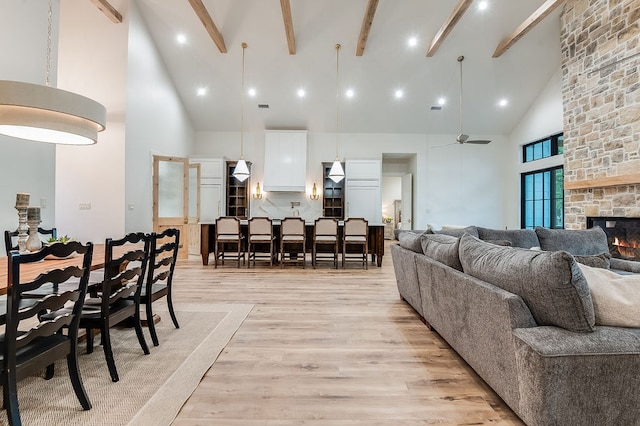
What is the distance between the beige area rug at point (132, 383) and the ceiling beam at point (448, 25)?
550 cm

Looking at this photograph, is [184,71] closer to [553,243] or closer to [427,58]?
[427,58]

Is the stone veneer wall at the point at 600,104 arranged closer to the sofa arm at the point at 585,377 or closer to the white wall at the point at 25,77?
the sofa arm at the point at 585,377

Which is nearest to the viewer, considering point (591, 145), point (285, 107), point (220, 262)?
point (591, 145)

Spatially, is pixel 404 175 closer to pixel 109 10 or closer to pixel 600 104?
pixel 600 104

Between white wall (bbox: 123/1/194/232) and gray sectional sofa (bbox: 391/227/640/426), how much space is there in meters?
5.57

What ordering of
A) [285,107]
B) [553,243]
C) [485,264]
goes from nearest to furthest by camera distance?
1. [485,264]
2. [553,243]
3. [285,107]

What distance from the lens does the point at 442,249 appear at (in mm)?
2309

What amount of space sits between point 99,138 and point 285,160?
13.0 ft

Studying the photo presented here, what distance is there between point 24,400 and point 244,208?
21.1 ft

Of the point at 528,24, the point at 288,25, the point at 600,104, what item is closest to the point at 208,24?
the point at 288,25

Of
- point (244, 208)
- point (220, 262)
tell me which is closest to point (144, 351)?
point (220, 262)

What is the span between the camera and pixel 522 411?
1.32 meters

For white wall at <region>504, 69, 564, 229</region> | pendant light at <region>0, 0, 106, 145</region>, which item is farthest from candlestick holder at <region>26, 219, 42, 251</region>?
white wall at <region>504, 69, 564, 229</region>

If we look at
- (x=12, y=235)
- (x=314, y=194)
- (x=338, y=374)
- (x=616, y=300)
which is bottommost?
(x=338, y=374)
